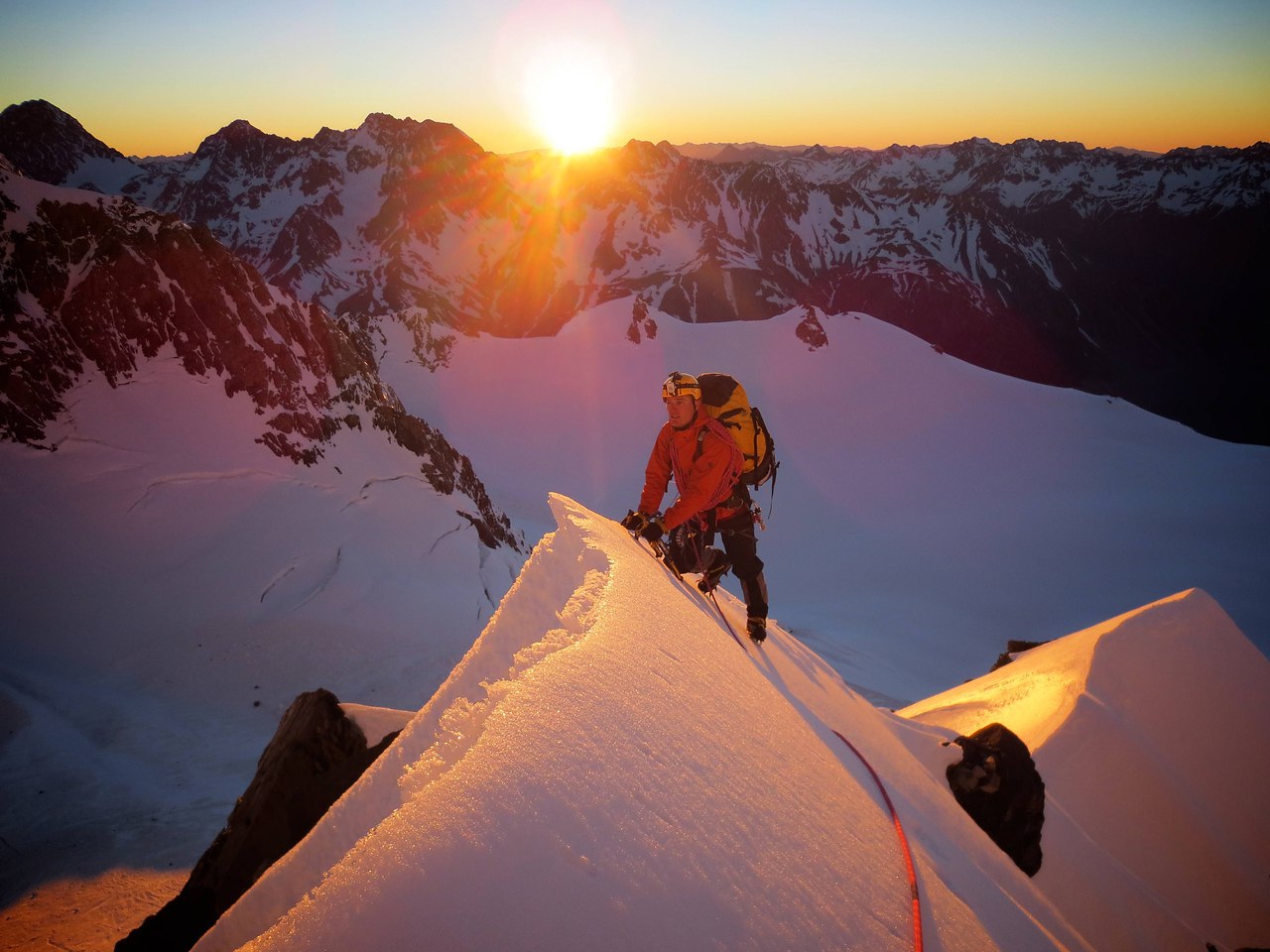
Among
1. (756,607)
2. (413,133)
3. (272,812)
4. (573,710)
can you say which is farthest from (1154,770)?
(413,133)

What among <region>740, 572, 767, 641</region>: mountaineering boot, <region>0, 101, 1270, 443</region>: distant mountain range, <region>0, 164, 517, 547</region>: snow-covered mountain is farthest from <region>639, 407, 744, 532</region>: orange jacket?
<region>0, 101, 1270, 443</region>: distant mountain range

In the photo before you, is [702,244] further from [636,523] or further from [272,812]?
[272,812]

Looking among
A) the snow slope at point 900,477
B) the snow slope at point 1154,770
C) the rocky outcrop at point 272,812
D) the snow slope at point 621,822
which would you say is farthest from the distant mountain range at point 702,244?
the snow slope at point 621,822

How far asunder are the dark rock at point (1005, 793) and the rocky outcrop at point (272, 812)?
4.41 m

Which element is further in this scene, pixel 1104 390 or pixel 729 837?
pixel 1104 390

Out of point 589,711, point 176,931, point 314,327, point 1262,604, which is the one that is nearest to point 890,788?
point 589,711

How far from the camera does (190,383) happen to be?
10.9 m

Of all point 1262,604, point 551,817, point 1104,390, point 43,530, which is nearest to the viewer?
point 551,817

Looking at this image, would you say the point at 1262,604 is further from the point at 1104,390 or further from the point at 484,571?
the point at 1104,390

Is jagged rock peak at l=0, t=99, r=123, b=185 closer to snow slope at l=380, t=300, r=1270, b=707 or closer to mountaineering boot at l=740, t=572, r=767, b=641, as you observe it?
snow slope at l=380, t=300, r=1270, b=707

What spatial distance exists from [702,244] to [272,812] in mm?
144962

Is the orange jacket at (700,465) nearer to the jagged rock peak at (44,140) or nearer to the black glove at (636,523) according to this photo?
the black glove at (636,523)

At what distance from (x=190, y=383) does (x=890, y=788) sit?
40.1 ft

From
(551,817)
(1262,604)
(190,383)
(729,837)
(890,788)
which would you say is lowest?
(1262,604)
